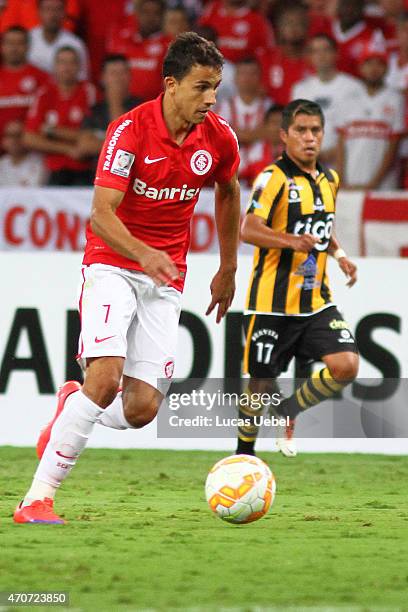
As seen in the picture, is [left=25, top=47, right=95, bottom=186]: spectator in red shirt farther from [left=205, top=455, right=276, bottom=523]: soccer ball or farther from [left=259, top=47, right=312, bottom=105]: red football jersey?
[left=205, top=455, right=276, bottom=523]: soccer ball

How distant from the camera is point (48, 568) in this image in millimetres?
4695

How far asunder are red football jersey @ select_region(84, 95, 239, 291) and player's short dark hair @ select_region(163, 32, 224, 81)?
27 centimetres

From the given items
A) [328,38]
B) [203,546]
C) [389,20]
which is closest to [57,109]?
[328,38]

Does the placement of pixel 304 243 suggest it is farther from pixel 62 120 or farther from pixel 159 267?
pixel 62 120

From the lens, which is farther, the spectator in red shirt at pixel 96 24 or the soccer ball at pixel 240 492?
the spectator in red shirt at pixel 96 24

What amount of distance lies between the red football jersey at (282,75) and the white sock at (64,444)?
7593 millimetres

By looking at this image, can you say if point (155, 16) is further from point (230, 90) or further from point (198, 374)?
point (198, 374)

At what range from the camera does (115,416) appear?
6.39 meters

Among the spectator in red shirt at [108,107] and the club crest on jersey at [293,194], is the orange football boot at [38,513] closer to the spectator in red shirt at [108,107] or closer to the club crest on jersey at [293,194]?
the club crest on jersey at [293,194]

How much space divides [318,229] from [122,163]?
8.07 ft

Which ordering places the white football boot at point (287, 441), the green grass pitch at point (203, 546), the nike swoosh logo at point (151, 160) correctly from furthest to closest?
the white football boot at point (287, 441), the nike swoosh logo at point (151, 160), the green grass pitch at point (203, 546)

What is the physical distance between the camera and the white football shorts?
19.0 ft

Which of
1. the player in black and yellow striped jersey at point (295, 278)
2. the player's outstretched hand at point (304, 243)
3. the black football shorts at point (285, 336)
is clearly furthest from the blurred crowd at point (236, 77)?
the player's outstretched hand at point (304, 243)

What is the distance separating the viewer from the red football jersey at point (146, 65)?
12.8 meters
